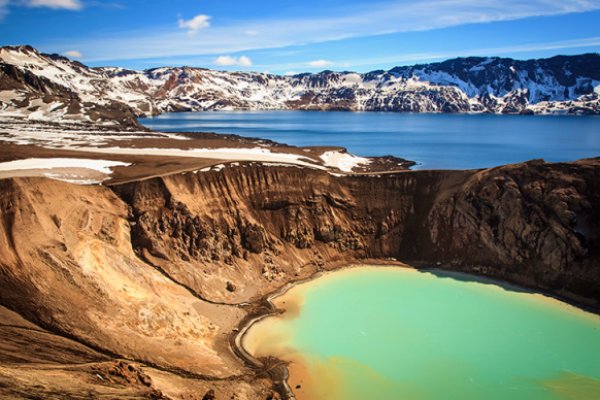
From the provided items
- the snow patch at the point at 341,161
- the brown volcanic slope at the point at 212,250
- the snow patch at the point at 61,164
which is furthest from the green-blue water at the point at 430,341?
the snow patch at the point at 341,161

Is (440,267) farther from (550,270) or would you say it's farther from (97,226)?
(97,226)

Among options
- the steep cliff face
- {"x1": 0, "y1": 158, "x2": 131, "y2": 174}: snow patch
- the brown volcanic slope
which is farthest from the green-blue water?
{"x1": 0, "y1": 158, "x2": 131, "y2": 174}: snow patch

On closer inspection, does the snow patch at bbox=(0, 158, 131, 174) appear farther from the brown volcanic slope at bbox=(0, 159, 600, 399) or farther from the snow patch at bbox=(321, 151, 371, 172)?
the snow patch at bbox=(321, 151, 371, 172)

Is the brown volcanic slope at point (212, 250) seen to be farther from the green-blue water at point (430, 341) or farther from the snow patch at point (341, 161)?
the snow patch at point (341, 161)

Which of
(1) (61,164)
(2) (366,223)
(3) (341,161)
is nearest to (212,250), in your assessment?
(2) (366,223)

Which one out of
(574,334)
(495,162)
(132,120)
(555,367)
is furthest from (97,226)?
(132,120)

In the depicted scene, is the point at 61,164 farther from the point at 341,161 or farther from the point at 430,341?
the point at 430,341
